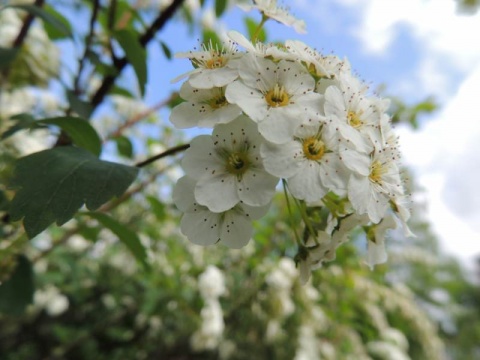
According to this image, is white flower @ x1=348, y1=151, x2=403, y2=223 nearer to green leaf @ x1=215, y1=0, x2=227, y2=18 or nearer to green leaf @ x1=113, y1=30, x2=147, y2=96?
green leaf @ x1=113, y1=30, x2=147, y2=96

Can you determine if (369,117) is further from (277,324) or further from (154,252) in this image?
(154,252)

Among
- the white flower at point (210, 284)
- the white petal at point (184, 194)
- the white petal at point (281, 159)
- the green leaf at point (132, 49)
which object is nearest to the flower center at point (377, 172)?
the white petal at point (281, 159)

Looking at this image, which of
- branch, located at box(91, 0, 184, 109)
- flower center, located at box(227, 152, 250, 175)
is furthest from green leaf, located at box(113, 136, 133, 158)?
flower center, located at box(227, 152, 250, 175)

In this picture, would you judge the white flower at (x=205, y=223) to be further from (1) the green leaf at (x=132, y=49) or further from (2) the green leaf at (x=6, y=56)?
(2) the green leaf at (x=6, y=56)

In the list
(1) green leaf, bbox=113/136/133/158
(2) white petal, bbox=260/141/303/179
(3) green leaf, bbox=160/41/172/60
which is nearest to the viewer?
(2) white petal, bbox=260/141/303/179

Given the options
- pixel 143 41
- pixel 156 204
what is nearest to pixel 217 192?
pixel 143 41

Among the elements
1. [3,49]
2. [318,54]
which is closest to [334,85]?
[318,54]
